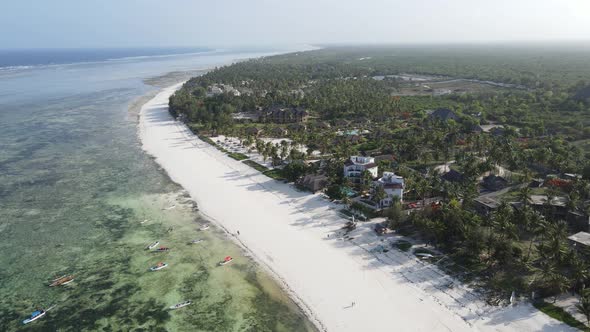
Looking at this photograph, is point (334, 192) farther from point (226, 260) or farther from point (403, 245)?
point (226, 260)

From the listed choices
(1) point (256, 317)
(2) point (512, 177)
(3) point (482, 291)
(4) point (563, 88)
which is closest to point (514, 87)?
(4) point (563, 88)

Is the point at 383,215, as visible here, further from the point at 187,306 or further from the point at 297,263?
the point at 187,306

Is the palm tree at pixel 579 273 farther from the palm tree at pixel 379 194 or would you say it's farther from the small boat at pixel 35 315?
the small boat at pixel 35 315

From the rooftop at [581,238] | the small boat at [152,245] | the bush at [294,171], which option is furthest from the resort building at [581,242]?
the small boat at [152,245]

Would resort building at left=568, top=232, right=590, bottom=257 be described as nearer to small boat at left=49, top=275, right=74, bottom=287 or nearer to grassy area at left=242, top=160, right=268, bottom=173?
grassy area at left=242, top=160, right=268, bottom=173

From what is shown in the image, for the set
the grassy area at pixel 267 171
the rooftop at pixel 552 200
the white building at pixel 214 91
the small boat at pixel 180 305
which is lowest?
the small boat at pixel 180 305

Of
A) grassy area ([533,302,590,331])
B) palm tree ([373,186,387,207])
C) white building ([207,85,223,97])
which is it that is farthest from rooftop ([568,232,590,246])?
white building ([207,85,223,97])
